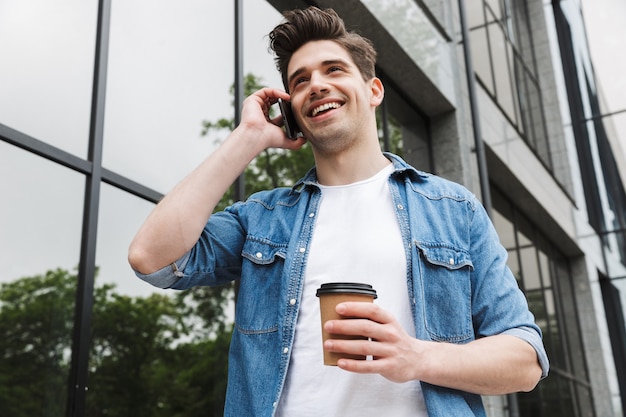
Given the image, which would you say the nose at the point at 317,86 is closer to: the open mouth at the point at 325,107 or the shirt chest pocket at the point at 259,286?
the open mouth at the point at 325,107

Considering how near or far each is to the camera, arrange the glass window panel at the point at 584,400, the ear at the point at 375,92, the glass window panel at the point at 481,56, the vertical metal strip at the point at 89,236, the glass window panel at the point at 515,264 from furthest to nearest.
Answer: the glass window panel at the point at 584,400 → the glass window panel at the point at 515,264 → the glass window panel at the point at 481,56 → the vertical metal strip at the point at 89,236 → the ear at the point at 375,92

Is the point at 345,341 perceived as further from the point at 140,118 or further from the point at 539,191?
the point at 539,191

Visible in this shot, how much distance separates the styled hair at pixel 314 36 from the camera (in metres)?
2.40

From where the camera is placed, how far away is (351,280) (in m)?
1.88

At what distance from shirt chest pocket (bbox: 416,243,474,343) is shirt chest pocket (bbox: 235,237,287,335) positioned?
1.49ft

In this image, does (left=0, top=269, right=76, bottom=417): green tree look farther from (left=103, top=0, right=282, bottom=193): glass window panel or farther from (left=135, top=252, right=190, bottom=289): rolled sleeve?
(left=135, top=252, right=190, bottom=289): rolled sleeve

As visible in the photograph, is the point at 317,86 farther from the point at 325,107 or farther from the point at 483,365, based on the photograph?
the point at 483,365

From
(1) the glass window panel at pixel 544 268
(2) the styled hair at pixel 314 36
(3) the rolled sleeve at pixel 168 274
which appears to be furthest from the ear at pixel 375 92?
(1) the glass window panel at pixel 544 268

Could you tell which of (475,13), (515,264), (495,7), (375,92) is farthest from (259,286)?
(495,7)

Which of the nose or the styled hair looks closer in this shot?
the nose

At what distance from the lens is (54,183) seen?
11.6ft

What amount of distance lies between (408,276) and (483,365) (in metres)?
0.35

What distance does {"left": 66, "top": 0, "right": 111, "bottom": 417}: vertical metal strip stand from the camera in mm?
3316

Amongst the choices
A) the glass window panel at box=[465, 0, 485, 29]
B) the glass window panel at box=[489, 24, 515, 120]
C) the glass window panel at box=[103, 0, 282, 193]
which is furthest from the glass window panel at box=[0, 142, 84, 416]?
the glass window panel at box=[489, 24, 515, 120]
